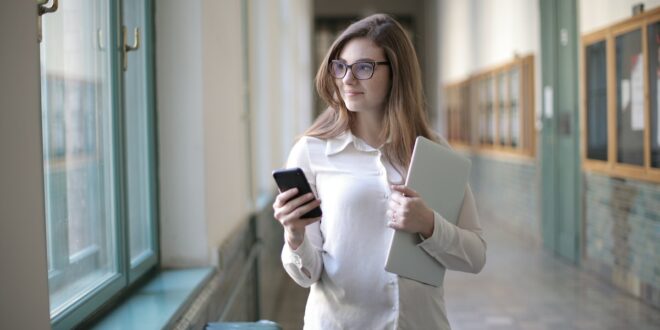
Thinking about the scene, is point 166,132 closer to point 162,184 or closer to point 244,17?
point 162,184

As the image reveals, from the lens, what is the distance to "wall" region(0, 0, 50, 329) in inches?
56.7

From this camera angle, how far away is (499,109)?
12.3 meters

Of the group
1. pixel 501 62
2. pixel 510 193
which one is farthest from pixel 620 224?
pixel 501 62

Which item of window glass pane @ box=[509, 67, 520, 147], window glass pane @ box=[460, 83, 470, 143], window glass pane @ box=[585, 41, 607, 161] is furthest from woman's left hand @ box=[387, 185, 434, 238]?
window glass pane @ box=[460, 83, 470, 143]

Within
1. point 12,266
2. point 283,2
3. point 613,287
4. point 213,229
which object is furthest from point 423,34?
point 12,266

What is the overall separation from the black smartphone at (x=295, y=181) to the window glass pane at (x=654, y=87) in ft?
15.7

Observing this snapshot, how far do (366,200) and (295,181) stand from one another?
29 cm

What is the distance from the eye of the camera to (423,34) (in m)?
23.1

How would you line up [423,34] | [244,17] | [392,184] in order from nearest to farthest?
[392,184] → [244,17] → [423,34]

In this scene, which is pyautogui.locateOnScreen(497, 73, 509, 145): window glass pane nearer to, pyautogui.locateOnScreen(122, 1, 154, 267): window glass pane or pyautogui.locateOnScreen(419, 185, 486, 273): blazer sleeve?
pyautogui.locateOnScreen(122, 1, 154, 267): window glass pane

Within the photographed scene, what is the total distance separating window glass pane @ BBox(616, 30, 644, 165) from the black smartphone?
507cm

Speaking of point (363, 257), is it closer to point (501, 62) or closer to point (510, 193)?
point (510, 193)

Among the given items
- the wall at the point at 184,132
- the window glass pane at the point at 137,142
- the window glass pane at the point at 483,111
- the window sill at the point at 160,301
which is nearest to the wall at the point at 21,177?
the window sill at the point at 160,301

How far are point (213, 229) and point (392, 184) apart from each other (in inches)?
64.3
